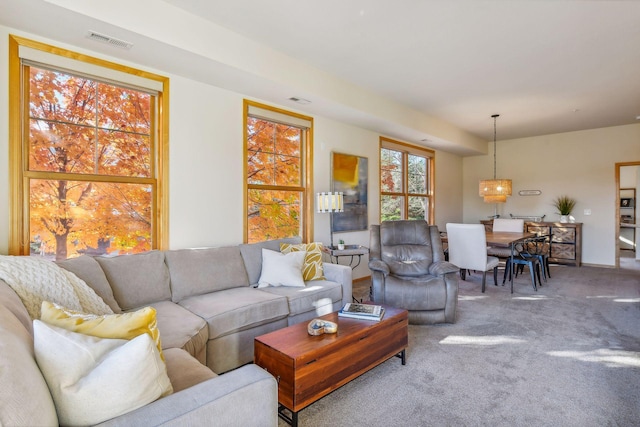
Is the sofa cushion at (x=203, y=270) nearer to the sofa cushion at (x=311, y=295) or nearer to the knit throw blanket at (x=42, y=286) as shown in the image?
the sofa cushion at (x=311, y=295)

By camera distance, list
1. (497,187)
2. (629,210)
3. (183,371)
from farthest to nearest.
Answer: (629,210)
(497,187)
(183,371)

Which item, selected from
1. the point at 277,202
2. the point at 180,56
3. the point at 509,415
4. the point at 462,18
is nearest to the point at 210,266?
the point at 277,202

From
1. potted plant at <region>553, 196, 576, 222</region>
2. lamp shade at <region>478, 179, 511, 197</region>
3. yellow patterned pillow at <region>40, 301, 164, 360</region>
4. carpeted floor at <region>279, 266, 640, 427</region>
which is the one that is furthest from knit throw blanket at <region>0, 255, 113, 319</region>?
potted plant at <region>553, 196, 576, 222</region>

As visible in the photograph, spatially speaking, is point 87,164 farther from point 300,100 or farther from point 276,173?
point 300,100

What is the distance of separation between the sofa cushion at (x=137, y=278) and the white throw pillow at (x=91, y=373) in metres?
1.63

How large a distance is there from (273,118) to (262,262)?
182cm

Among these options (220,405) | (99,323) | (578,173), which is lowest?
(220,405)

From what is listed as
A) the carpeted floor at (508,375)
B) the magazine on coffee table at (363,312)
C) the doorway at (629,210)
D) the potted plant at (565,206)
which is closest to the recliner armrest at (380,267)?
the carpeted floor at (508,375)

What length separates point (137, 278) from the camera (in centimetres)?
268

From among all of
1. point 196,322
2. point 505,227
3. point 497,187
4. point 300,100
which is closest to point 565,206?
point 505,227

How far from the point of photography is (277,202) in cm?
435

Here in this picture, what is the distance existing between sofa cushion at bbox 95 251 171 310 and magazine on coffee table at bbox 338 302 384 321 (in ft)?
4.76

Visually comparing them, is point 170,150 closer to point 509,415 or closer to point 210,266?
point 210,266

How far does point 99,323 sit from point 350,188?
4.26 m
